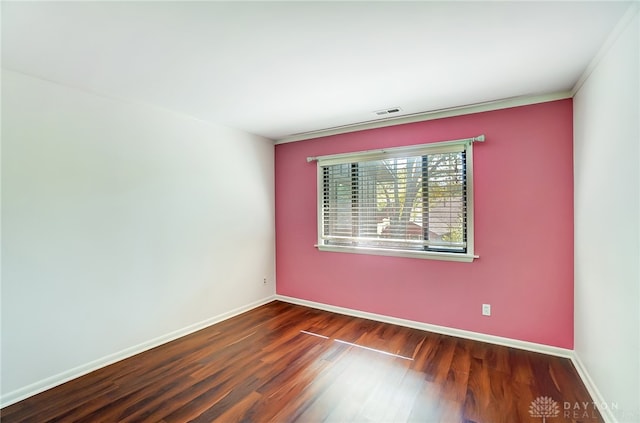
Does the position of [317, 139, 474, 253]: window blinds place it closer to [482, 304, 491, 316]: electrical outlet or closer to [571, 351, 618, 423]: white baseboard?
[482, 304, 491, 316]: electrical outlet

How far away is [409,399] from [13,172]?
324 cm

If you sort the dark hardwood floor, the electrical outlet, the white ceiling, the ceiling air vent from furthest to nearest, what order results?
1. the ceiling air vent
2. the electrical outlet
3. the dark hardwood floor
4. the white ceiling

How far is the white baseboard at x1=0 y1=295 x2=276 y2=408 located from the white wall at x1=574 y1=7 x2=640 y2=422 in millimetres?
3454

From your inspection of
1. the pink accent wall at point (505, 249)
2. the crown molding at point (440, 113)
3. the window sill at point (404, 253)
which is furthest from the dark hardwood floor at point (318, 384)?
the crown molding at point (440, 113)

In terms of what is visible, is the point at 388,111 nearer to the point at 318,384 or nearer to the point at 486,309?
the point at 486,309

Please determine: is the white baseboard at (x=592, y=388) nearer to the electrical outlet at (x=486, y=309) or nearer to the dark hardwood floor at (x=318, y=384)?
the dark hardwood floor at (x=318, y=384)

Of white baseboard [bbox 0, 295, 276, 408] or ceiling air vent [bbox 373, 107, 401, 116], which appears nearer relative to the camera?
white baseboard [bbox 0, 295, 276, 408]

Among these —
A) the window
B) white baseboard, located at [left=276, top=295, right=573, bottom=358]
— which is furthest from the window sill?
white baseboard, located at [left=276, top=295, right=573, bottom=358]

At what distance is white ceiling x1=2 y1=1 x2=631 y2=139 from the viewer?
146 centimetres

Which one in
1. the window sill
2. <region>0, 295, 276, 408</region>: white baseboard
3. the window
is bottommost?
<region>0, 295, 276, 408</region>: white baseboard

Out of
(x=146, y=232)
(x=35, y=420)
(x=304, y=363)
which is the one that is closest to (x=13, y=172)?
(x=146, y=232)

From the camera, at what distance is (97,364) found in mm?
2402

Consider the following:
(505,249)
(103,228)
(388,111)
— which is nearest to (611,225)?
(505,249)

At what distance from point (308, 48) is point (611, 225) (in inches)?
86.1
